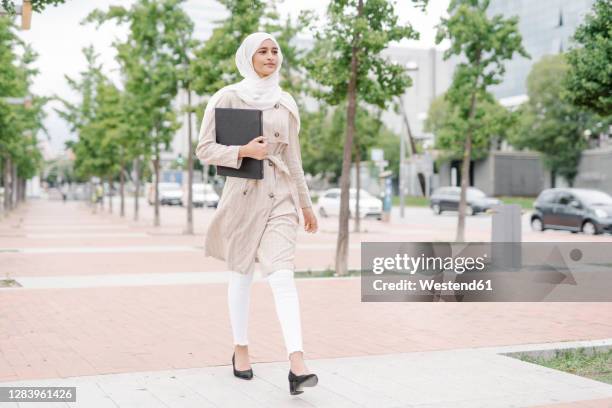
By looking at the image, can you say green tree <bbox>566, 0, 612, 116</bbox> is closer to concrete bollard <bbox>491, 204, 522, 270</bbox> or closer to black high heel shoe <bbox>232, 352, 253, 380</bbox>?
concrete bollard <bbox>491, 204, 522, 270</bbox>

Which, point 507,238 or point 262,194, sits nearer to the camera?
point 262,194

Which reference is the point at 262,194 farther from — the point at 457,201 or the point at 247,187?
the point at 457,201

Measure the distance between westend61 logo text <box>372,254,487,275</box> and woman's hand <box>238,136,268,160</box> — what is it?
6.34 metres

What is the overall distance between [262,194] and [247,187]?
0.10 meters

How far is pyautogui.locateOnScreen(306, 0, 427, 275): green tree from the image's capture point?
12.0 meters

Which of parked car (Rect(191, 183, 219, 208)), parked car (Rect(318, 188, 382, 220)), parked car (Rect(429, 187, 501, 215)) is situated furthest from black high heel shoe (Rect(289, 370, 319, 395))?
parked car (Rect(191, 183, 219, 208))

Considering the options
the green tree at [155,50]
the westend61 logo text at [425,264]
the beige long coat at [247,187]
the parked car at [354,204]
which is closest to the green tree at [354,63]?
the westend61 logo text at [425,264]

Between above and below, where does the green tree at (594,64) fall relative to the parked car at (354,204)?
above

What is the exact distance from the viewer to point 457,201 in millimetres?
41938

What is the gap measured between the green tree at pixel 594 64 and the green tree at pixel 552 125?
48.5 metres

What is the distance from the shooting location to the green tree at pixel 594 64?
12047 millimetres

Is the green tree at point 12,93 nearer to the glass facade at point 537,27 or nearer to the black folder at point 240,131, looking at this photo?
the black folder at point 240,131

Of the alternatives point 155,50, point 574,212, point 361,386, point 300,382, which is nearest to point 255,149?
point 300,382

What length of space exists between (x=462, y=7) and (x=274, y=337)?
44.1ft
